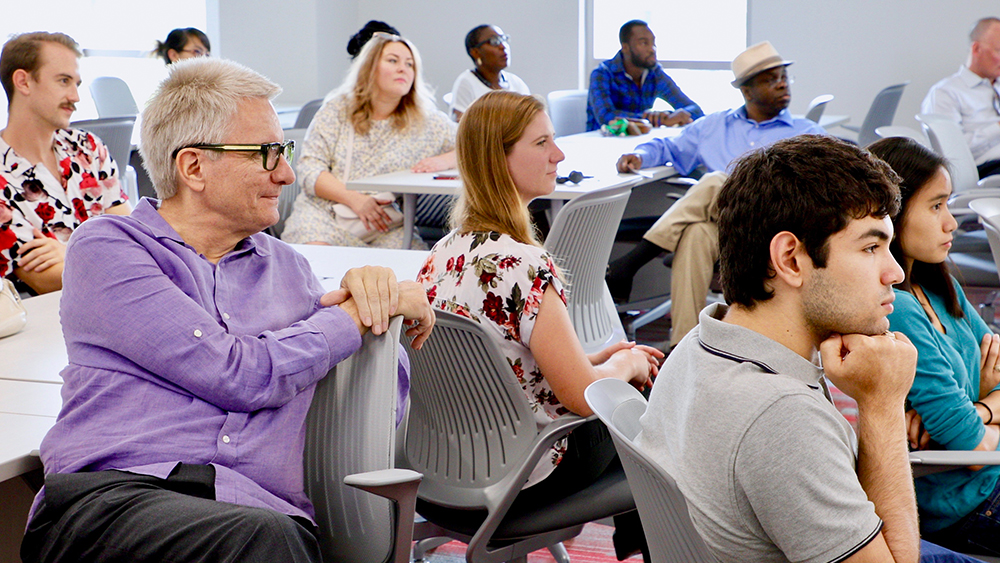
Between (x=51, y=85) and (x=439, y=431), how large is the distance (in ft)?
6.25

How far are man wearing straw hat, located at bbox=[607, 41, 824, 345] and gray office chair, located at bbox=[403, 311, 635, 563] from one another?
72.0 inches

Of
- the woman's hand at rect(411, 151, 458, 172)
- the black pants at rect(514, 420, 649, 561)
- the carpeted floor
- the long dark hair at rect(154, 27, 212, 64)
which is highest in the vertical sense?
the long dark hair at rect(154, 27, 212, 64)

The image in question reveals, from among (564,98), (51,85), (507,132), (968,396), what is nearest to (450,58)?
(564,98)

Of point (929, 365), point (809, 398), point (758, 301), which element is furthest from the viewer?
point (929, 365)

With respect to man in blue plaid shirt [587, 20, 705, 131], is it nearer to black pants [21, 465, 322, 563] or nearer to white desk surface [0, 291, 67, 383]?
white desk surface [0, 291, 67, 383]

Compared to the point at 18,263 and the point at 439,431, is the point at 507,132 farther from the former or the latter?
the point at 18,263

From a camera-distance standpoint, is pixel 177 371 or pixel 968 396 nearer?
pixel 177 371

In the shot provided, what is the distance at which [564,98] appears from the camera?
6.63 meters

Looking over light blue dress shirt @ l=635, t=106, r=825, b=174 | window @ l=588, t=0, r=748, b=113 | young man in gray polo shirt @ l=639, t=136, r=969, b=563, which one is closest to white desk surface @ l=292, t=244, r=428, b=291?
young man in gray polo shirt @ l=639, t=136, r=969, b=563

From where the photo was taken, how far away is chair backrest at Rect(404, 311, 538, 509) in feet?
5.66

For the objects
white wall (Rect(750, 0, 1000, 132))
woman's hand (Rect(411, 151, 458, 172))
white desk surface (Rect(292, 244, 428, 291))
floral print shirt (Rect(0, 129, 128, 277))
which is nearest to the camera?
white desk surface (Rect(292, 244, 428, 291))

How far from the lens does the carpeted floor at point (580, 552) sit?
2410mm

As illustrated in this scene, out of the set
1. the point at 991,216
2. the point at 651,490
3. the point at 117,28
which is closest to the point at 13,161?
the point at 651,490

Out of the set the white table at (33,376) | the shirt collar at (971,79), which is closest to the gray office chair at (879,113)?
the shirt collar at (971,79)
